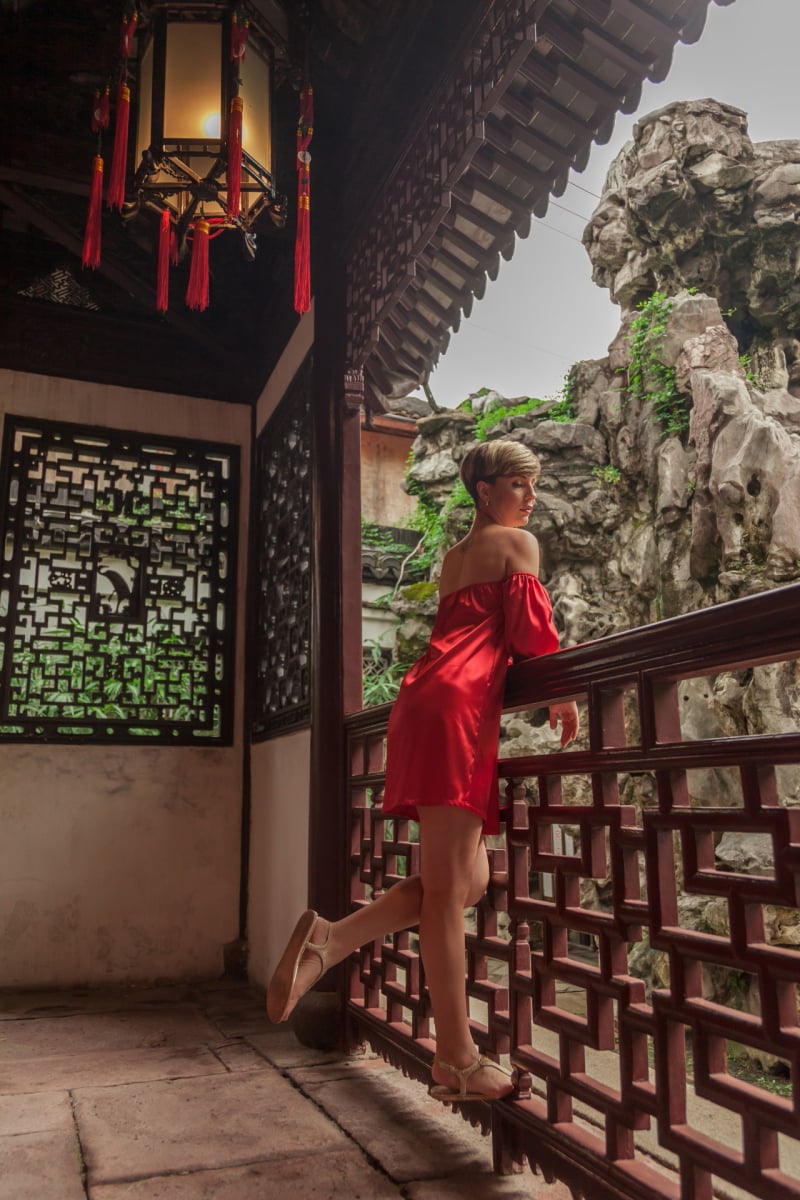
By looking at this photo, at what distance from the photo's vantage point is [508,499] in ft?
6.45

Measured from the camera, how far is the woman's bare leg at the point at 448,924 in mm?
1718

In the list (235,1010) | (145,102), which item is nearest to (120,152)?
(145,102)

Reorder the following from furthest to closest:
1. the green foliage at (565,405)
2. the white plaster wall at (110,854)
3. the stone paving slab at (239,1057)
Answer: the green foliage at (565,405), the white plaster wall at (110,854), the stone paving slab at (239,1057)

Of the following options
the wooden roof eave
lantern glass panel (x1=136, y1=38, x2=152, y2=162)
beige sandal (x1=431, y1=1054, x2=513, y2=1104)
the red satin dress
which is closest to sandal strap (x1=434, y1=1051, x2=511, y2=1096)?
beige sandal (x1=431, y1=1054, x2=513, y2=1104)

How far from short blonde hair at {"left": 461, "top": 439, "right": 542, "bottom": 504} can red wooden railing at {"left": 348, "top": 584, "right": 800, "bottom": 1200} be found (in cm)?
44

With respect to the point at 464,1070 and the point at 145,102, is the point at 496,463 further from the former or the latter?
the point at 145,102

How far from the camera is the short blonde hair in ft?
6.43

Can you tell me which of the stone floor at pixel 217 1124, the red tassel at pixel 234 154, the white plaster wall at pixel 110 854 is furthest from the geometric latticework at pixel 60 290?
the stone floor at pixel 217 1124

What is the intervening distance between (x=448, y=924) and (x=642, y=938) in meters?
0.40

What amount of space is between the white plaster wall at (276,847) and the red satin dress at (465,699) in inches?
58.7

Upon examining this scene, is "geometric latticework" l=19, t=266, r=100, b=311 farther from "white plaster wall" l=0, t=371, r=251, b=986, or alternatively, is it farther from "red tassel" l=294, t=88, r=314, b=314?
"red tassel" l=294, t=88, r=314, b=314

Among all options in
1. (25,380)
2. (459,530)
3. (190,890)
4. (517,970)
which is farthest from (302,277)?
(459,530)

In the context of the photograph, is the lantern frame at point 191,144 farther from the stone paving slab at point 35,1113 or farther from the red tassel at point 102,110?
the stone paving slab at point 35,1113

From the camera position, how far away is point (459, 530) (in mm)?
12609
